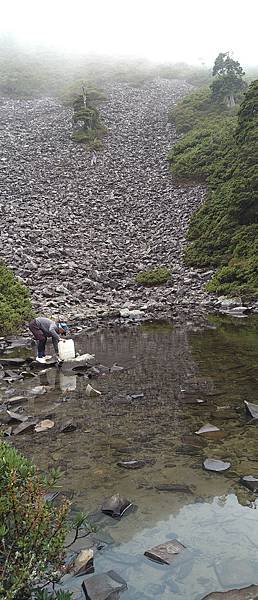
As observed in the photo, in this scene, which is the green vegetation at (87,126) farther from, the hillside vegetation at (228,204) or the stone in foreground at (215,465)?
the stone in foreground at (215,465)

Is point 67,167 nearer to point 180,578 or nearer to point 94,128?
point 94,128

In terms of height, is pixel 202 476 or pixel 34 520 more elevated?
pixel 34 520

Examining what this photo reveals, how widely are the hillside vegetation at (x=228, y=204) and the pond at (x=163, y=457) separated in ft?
33.1

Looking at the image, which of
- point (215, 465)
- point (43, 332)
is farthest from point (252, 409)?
point (43, 332)

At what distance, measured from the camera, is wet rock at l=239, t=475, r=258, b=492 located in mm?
4757

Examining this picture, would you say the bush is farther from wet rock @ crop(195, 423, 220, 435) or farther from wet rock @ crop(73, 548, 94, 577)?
wet rock @ crop(195, 423, 220, 435)

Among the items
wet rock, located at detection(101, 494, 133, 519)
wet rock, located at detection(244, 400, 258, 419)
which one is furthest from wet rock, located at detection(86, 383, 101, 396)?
wet rock, located at detection(101, 494, 133, 519)

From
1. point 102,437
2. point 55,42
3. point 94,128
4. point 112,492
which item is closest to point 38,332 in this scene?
point 102,437

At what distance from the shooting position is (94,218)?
2986 cm

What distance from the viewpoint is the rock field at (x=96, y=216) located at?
67.3 ft

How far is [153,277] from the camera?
2255 centimetres

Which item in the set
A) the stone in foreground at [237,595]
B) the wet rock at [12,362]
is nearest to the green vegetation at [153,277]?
the wet rock at [12,362]

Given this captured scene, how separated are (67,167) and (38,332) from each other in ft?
95.2

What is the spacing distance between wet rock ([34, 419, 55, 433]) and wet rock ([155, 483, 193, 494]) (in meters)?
2.48
